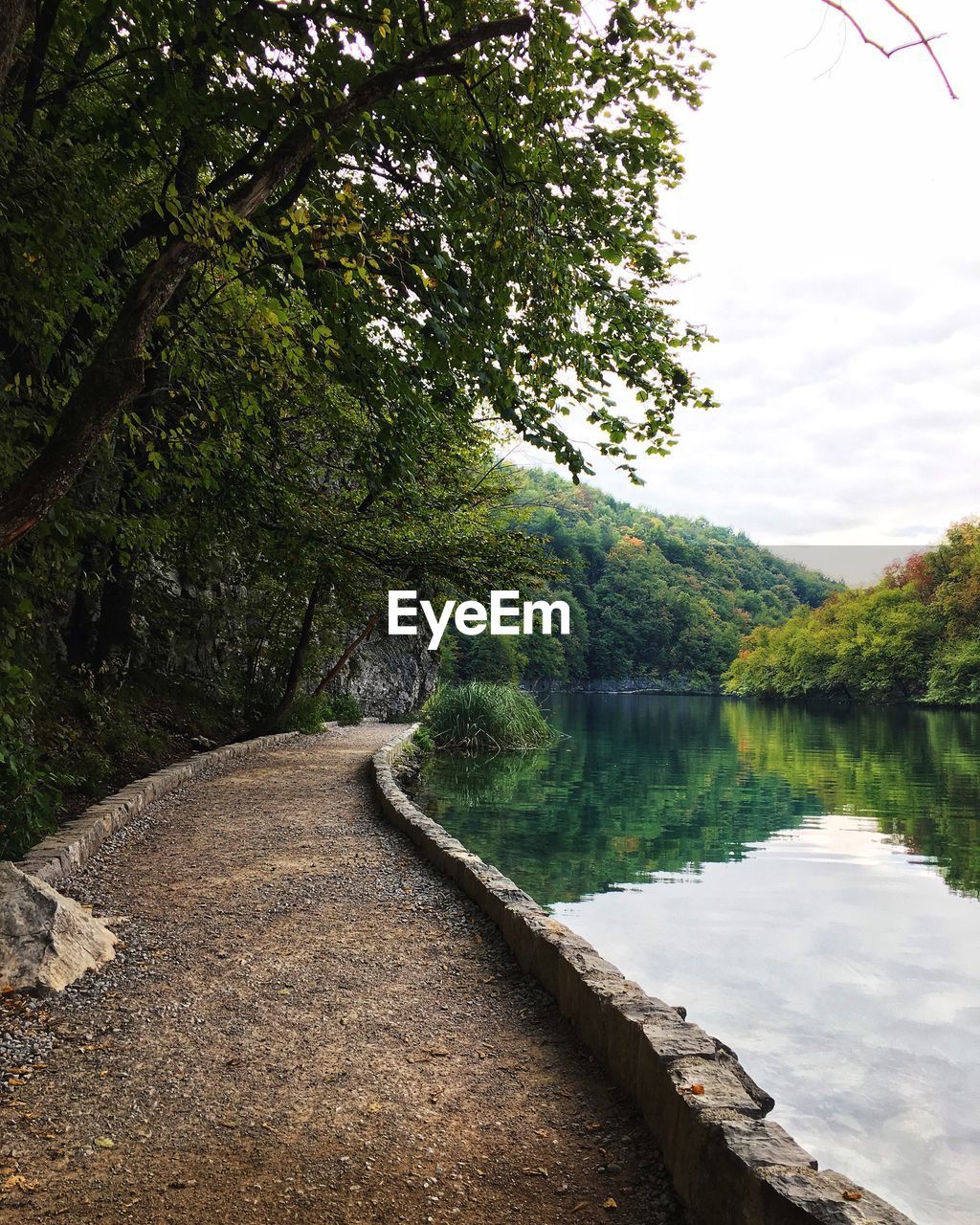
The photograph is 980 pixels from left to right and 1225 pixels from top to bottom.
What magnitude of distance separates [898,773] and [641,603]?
81.8 meters

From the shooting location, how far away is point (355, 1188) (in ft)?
7.93

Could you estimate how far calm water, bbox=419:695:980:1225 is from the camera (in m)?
4.47

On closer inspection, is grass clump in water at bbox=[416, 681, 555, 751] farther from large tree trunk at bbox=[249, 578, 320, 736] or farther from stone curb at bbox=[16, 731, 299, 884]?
stone curb at bbox=[16, 731, 299, 884]

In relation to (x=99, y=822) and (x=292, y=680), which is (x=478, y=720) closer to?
(x=292, y=680)

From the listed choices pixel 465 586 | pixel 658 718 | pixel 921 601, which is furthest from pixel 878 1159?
pixel 921 601

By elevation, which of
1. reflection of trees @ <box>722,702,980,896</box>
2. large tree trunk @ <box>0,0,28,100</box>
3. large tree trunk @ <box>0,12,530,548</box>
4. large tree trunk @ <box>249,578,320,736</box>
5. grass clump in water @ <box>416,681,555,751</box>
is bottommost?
reflection of trees @ <box>722,702,980,896</box>

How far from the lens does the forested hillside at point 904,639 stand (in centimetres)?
4978

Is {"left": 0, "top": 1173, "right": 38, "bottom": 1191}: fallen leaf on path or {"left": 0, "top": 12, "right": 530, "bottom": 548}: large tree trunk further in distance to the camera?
{"left": 0, "top": 12, "right": 530, "bottom": 548}: large tree trunk

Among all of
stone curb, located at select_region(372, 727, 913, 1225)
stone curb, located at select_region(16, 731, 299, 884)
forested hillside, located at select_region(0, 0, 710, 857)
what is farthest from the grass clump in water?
stone curb, located at select_region(372, 727, 913, 1225)

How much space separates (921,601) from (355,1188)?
62239 mm

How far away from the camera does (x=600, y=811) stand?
13.1 metres

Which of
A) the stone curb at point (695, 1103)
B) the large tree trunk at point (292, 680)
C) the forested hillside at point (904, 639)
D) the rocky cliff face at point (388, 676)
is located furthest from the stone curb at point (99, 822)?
the forested hillside at point (904, 639)

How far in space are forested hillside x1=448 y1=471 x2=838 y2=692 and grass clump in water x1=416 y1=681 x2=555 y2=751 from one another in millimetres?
55895

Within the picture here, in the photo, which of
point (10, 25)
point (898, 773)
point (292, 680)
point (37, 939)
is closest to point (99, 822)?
point (37, 939)
